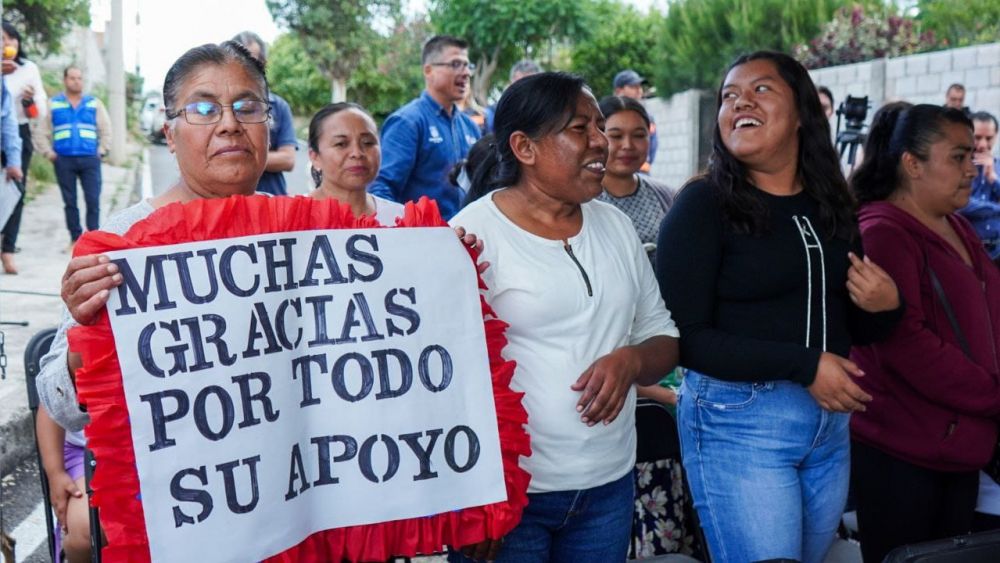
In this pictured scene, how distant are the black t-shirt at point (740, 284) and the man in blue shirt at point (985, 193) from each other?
313 centimetres

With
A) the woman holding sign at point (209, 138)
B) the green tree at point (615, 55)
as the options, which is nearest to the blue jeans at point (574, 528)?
the woman holding sign at point (209, 138)

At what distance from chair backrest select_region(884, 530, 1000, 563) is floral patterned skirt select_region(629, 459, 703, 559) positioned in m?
Answer: 0.97

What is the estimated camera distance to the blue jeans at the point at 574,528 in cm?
237

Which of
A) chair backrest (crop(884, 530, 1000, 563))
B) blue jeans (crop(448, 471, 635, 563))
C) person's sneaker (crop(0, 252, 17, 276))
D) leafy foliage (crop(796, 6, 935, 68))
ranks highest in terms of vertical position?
leafy foliage (crop(796, 6, 935, 68))

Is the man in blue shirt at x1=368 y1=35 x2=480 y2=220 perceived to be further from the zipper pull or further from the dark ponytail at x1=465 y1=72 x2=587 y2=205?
the zipper pull

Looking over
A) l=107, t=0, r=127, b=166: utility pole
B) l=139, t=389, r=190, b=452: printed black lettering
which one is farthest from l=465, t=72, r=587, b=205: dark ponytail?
l=107, t=0, r=127, b=166: utility pole

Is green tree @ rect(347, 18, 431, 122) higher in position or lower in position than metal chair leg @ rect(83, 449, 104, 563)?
higher

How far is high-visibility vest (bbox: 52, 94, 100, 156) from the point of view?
1024cm

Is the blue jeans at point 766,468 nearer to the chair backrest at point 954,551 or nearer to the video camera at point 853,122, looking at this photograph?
the chair backrest at point 954,551

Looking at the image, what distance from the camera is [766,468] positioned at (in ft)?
8.35

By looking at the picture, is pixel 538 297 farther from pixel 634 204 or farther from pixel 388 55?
pixel 388 55

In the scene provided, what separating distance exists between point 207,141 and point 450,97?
3.76 meters

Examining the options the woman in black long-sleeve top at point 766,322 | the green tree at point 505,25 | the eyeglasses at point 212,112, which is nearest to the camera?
the eyeglasses at point 212,112

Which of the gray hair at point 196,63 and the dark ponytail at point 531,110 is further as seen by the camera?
the dark ponytail at point 531,110
